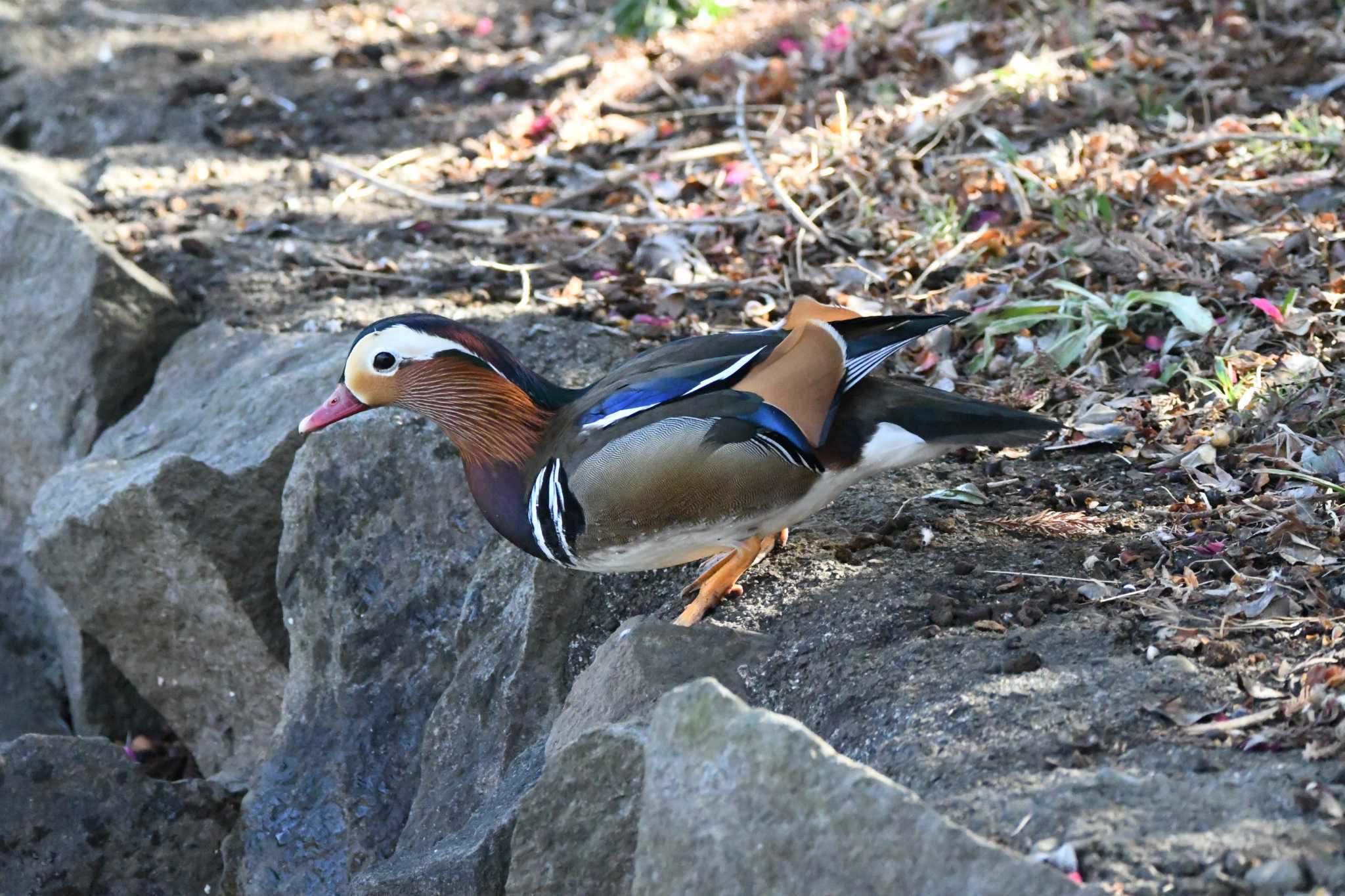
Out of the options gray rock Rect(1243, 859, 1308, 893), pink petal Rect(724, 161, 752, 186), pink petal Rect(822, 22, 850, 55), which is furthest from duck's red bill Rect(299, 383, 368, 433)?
pink petal Rect(822, 22, 850, 55)

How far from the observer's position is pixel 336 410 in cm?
293

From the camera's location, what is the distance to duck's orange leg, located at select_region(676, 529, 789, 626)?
2.85 metres

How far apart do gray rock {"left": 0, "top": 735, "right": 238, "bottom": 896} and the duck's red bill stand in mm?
1123

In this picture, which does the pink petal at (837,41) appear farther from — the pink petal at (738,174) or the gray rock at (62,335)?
the gray rock at (62,335)

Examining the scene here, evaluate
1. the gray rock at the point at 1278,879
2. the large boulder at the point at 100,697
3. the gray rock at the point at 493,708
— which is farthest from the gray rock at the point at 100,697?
the gray rock at the point at 1278,879

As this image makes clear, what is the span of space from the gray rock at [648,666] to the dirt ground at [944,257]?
3.3 inches

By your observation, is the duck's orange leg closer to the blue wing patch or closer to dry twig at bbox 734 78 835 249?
the blue wing patch

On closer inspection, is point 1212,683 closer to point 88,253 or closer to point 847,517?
point 847,517

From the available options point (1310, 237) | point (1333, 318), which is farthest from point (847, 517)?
point (1310, 237)

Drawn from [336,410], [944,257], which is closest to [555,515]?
[336,410]

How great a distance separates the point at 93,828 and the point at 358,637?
2.52 ft

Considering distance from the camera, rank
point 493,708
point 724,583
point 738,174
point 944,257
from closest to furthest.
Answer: point 724,583 < point 493,708 < point 944,257 < point 738,174

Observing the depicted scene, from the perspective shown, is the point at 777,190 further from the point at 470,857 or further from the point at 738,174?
the point at 470,857

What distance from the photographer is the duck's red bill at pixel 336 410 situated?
9.57ft
